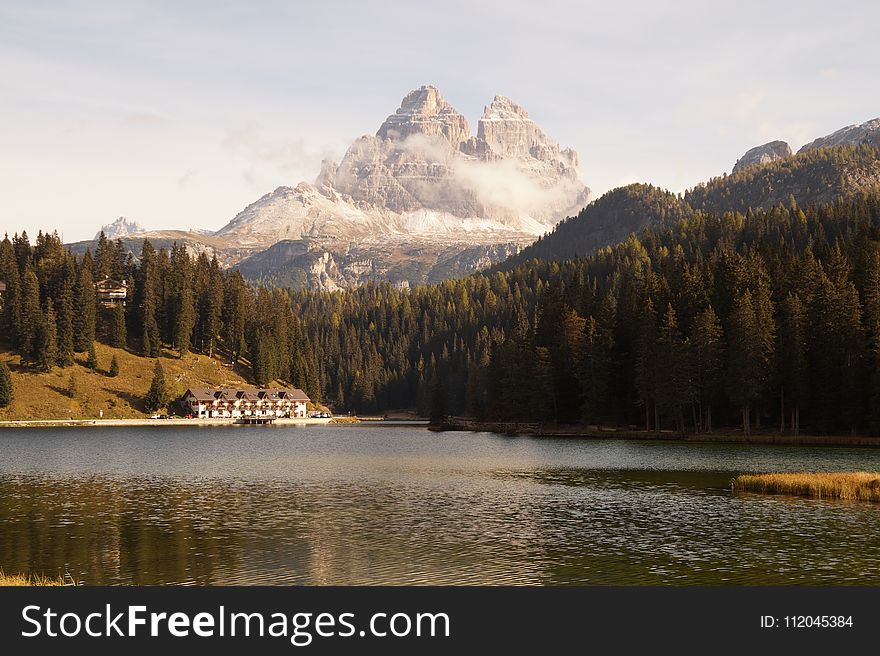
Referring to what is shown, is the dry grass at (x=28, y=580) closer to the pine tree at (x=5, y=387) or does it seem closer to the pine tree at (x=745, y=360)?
the pine tree at (x=745, y=360)

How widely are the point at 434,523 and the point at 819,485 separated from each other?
3099 cm

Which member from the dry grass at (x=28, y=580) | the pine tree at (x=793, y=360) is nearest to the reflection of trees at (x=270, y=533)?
the dry grass at (x=28, y=580)

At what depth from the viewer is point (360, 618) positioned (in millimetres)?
29266

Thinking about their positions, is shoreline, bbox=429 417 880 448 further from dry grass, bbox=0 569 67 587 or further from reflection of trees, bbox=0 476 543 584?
dry grass, bbox=0 569 67 587

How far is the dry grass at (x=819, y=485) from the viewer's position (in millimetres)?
62344

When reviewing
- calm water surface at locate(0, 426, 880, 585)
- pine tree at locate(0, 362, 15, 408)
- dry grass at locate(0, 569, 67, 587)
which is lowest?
calm water surface at locate(0, 426, 880, 585)

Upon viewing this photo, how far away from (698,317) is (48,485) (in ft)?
324

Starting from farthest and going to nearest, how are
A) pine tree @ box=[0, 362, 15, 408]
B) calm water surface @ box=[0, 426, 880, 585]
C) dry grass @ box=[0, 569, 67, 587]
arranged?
pine tree @ box=[0, 362, 15, 408]
calm water surface @ box=[0, 426, 880, 585]
dry grass @ box=[0, 569, 67, 587]

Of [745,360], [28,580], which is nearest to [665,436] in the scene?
[745,360]

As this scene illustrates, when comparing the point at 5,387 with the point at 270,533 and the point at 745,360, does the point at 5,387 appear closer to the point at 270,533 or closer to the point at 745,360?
the point at 745,360

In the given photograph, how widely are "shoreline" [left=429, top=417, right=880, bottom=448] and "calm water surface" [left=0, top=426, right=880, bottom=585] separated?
1330 centimetres

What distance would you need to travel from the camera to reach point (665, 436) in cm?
13450

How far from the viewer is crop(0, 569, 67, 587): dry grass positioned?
108 ft

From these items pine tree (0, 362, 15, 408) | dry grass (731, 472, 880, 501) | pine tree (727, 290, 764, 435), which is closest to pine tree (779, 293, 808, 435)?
pine tree (727, 290, 764, 435)
